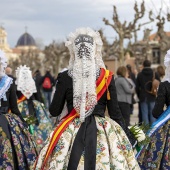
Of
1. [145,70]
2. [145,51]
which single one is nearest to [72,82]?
[145,70]

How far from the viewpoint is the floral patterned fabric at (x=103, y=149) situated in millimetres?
3752

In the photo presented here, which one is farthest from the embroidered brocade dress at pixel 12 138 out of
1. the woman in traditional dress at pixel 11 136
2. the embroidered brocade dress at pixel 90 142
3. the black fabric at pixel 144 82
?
the black fabric at pixel 144 82

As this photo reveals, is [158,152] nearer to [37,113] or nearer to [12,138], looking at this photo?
[12,138]

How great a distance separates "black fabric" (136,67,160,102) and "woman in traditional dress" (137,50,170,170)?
15.2ft

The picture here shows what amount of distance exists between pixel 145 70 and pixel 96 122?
5960mm

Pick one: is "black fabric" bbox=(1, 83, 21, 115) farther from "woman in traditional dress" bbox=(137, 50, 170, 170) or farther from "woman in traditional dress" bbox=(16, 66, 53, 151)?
"woman in traditional dress" bbox=(16, 66, 53, 151)

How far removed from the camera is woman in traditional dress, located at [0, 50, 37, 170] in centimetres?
497

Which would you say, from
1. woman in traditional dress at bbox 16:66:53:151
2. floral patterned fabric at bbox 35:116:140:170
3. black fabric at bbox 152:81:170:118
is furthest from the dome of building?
floral patterned fabric at bbox 35:116:140:170

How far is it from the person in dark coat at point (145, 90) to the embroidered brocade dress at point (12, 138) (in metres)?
4.83

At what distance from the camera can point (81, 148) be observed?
3.79m

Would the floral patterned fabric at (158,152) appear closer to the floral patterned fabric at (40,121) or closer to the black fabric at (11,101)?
the black fabric at (11,101)

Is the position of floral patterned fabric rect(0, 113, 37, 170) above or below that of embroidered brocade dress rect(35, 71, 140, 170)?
below

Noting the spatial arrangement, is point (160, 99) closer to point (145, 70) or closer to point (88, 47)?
point (88, 47)

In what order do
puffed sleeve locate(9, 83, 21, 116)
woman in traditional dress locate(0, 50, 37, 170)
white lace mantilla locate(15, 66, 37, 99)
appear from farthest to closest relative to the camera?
white lace mantilla locate(15, 66, 37, 99), puffed sleeve locate(9, 83, 21, 116), woman in traditional dress locate(0, 50, 37, 170)
